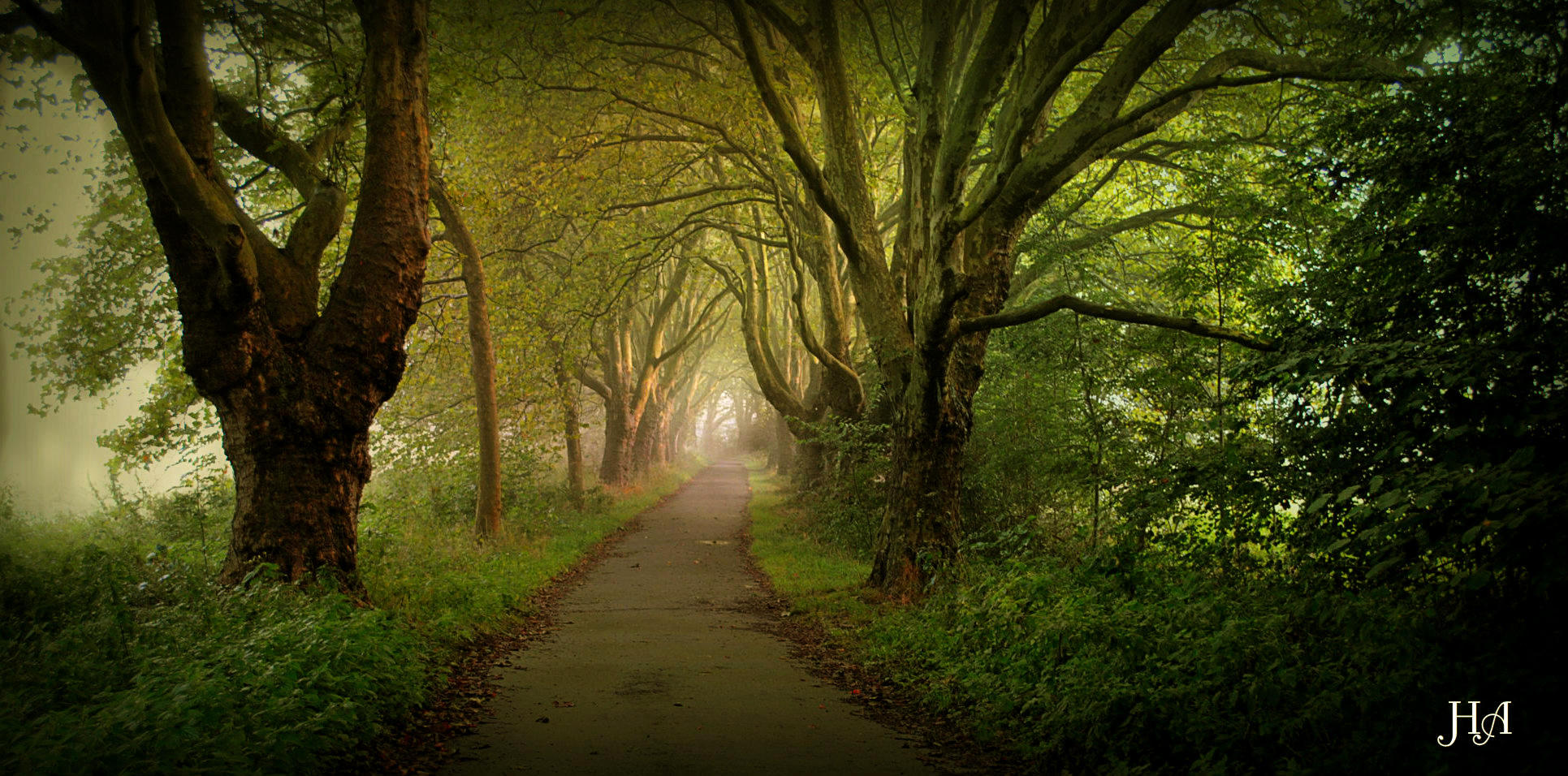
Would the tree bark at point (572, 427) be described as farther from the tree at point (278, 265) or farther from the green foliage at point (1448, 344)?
the green foliage at point (1448, 344)

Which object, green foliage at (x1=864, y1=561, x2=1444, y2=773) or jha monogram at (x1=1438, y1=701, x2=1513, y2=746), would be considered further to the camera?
green foliage at (x1=864, y1=561, x2=1444, y2=773)

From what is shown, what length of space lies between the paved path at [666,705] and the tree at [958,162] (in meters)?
2.46

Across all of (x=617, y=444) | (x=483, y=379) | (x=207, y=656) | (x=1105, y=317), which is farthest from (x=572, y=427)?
(x=207, y=656)

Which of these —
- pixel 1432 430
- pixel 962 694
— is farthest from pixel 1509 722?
pixel 962 694

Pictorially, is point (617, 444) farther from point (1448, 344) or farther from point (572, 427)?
point (1448, 344)

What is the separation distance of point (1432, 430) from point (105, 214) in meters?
14.4

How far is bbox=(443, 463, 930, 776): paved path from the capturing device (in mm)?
4652

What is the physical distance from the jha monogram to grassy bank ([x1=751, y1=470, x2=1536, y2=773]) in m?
0.04

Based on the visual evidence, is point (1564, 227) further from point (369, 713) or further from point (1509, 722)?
point (369, 713)

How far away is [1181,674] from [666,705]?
11.5 ft

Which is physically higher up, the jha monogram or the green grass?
the jha monogram

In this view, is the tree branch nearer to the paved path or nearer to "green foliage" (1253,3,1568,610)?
"green foliage" (1253,3,1568,610)

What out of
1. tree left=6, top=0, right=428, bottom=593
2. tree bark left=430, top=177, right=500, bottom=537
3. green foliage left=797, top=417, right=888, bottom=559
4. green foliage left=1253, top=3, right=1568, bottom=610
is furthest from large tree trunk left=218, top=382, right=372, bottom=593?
green foliage left=797, top=417, right=888, bottom=559

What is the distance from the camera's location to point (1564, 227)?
3688 millimetres
